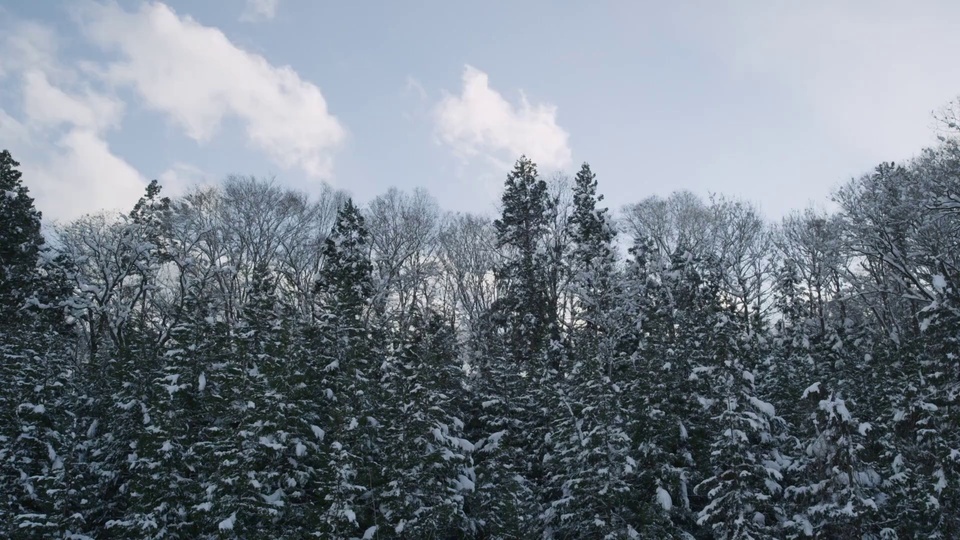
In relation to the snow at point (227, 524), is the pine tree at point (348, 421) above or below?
above

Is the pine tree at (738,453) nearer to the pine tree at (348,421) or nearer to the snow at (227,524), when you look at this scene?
the pine tree at (348,421)

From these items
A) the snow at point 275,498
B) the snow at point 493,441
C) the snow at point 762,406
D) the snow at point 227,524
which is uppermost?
the snow at point 762,406

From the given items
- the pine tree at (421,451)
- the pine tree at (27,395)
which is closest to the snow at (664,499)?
the pine tree at (421,451)

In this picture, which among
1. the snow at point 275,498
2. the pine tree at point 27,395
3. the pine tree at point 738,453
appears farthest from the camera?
the pine tree at point 27,395

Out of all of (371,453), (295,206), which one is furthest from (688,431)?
(295,206)

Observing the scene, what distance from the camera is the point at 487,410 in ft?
94.8

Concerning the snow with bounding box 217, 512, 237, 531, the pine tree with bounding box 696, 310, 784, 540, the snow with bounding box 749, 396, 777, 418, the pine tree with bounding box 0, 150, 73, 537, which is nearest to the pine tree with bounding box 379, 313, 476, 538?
the snow with bounding box 217, 512, 237, 531

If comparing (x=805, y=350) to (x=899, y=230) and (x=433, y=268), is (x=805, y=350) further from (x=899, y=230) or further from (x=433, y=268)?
(x=433, y=268)

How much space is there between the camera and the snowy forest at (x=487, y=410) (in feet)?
69.5

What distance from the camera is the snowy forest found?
21188 millimetres

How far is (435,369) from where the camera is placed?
24062 millimetres

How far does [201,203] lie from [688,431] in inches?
1261

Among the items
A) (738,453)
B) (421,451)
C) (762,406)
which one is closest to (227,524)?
(421,451)

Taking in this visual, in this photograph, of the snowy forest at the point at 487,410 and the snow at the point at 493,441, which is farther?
the snow at the point at 493,441
